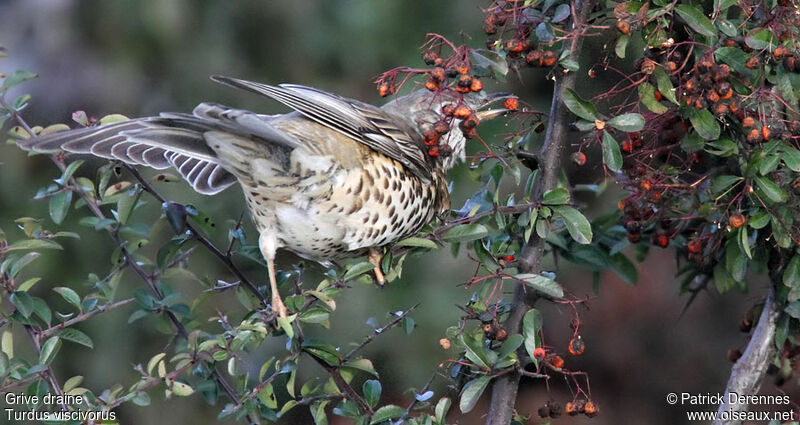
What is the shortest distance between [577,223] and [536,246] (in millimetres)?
132

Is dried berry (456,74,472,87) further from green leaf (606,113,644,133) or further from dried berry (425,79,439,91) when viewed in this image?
green leaf (606,113,644,133)

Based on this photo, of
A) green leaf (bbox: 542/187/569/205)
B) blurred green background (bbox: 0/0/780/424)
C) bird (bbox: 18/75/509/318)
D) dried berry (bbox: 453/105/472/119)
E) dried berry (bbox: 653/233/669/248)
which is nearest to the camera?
green leaf (bbox: 542/187/569/205)

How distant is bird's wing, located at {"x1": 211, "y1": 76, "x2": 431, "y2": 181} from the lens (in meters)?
2.23

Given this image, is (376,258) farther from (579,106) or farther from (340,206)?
(579,106)

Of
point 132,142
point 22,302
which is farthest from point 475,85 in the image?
point 22,302

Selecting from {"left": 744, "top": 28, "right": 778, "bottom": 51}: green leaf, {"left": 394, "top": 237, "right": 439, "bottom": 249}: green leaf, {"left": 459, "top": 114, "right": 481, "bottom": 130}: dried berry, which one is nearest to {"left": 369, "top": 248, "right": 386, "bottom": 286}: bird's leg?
{"left": 394, "top": 237, "right": 439, "bottom": 249}: green leaf

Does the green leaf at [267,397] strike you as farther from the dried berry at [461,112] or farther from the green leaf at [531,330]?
the dried berry at [461,112]

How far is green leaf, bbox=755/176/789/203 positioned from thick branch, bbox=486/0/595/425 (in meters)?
0.40

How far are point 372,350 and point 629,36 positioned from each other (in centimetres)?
179

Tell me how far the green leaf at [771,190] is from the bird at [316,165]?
2.08 ft

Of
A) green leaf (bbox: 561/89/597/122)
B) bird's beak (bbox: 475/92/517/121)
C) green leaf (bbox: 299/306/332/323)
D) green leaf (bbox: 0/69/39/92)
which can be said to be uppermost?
green leaf (bbox: 0/69/39/92)

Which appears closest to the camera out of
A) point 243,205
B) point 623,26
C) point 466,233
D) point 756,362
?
point 623,26

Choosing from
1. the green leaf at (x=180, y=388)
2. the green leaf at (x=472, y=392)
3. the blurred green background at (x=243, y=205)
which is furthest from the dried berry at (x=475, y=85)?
the blurred green background at (x=243, y=205)

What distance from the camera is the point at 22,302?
1963 millimetres
